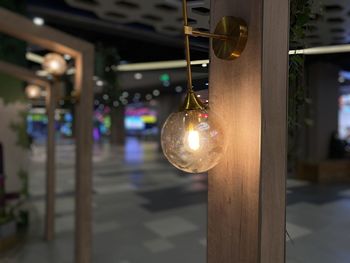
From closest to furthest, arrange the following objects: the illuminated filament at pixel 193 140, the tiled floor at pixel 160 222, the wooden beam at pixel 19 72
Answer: the illuminated filament at pixel 193 140 < the tiled floor at pixel 160 222 < the wooden beam at pixel 19 72

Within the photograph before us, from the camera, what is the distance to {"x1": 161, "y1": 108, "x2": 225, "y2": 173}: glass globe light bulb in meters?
1.05

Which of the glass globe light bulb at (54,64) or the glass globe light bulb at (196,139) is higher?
the glass globe light bulb at (54,64)

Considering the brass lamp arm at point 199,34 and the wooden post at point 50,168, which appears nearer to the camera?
the brass lamp arm at point 199,34

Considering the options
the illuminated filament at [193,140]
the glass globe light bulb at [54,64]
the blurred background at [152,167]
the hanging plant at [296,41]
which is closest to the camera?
the illuminated filament at [193,140]

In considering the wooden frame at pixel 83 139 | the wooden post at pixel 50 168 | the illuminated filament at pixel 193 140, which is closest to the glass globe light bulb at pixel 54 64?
the wooden post at pixel 50 168

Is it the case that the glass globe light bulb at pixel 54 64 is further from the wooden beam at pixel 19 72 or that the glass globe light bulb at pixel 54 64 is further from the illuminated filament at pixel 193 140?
the illuminated filament at pixel 193 140

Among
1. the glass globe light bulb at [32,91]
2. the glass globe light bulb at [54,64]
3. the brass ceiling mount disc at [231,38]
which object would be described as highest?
the glass globe light bulb at [54,64]

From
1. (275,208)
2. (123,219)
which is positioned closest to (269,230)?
(275,208)

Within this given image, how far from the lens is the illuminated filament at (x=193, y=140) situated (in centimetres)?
104

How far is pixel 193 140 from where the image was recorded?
1048 millimetres

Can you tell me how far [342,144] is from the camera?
892 centimetres

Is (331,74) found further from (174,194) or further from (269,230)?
(269,230)

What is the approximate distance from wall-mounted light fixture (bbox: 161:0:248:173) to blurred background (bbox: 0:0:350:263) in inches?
7.3

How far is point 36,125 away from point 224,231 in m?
39.1
